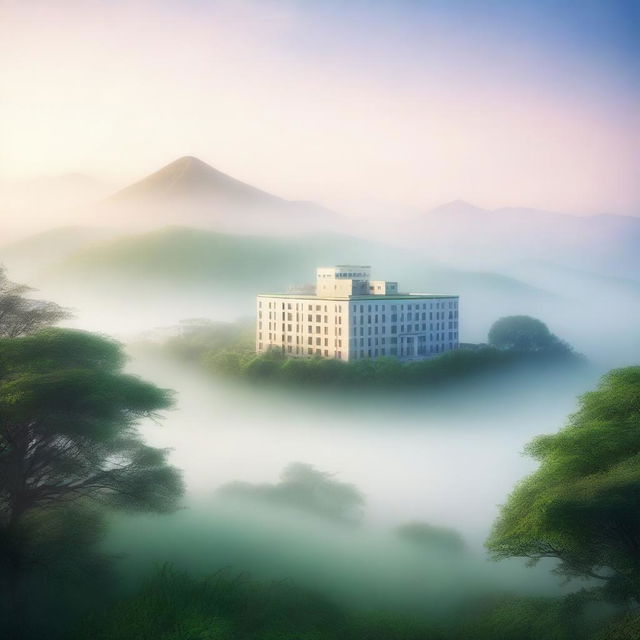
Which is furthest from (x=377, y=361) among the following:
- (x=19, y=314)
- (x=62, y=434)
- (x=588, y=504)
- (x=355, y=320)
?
(x=588, y=504)

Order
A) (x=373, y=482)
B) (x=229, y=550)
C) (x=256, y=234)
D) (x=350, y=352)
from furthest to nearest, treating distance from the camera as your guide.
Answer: (x=256, y=234) < (x=350, y=352) < (x=373, y=482) < (x=229, y=550)

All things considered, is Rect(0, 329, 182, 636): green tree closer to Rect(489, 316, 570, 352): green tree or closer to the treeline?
the treeline

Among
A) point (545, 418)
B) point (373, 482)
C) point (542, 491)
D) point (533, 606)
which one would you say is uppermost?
point (545, 418)

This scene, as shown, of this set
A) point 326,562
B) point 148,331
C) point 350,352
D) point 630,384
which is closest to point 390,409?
point 350,352

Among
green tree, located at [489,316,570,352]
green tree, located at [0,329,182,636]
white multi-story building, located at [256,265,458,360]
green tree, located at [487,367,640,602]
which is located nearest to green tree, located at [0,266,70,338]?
green tree, located at [0,329,182,636]

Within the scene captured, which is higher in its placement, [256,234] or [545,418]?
[256,234]

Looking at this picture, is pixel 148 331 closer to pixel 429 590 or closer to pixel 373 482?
pixel 373 482

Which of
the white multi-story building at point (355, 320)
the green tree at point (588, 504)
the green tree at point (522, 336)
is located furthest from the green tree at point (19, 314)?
the green tree at point (522, 336)

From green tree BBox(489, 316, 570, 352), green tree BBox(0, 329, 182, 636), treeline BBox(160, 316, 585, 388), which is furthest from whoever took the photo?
green tree BBox(489, 316, 570, 352)
